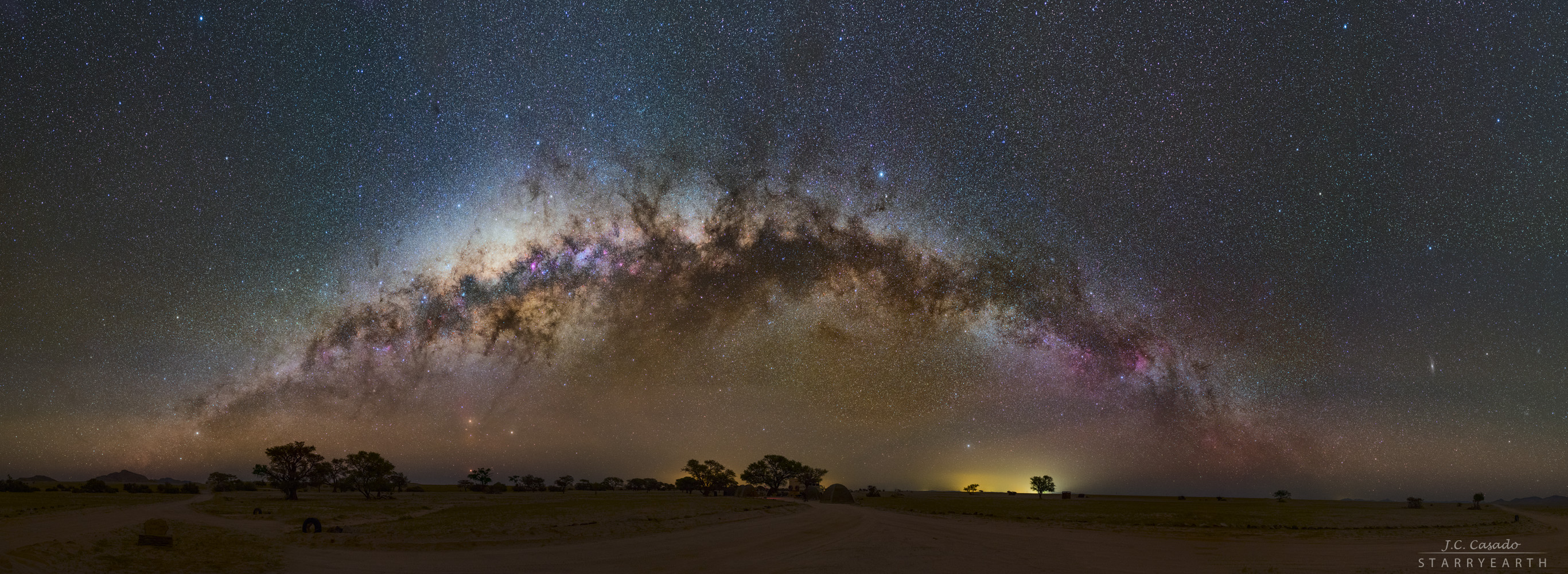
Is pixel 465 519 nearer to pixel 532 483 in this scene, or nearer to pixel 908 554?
pixel 908 554

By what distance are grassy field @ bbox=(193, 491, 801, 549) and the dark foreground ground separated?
301mm

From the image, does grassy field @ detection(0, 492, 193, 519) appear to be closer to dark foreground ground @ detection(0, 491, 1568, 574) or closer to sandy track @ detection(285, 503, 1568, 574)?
dark foreground ground @ detection(0, 491, 1568, 574)

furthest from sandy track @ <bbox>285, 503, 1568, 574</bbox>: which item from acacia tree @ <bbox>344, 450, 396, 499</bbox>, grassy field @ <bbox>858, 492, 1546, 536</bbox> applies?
acacia tree @ <bbox>344, 450, 396, 499</bbox>

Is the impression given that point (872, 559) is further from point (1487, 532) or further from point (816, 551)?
point (1487, 532)

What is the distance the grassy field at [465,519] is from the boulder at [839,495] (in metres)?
23.2

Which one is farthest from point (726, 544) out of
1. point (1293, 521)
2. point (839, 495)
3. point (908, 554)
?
point (839, 495)

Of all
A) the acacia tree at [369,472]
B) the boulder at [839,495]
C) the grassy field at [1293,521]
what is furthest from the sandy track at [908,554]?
the acacia tree at [369,472]

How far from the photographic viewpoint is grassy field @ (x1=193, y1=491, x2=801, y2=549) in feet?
103

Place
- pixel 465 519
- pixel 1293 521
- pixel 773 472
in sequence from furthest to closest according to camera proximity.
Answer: pixel 773 472 < pixel 1293 521 < pixel 465 519

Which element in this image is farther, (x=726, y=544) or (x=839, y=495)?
(x=839, y=495)

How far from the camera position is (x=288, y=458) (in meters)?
92.6

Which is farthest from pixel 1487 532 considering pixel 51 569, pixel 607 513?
pixel 51 569

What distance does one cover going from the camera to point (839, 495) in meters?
98.2

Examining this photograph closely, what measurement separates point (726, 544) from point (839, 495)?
7025 cm
